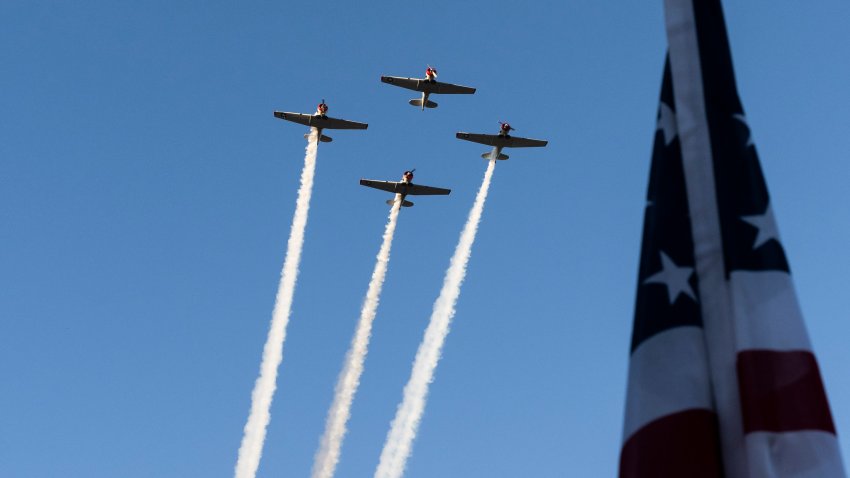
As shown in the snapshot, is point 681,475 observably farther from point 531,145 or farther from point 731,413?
point 531,145

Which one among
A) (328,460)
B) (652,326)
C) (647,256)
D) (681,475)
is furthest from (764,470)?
(328,460)

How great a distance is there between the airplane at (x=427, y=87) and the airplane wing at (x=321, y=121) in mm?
5202

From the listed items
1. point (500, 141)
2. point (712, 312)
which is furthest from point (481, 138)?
point (712, 312)

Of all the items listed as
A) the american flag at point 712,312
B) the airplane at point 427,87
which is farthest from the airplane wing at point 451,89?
the american flag at point 712,312

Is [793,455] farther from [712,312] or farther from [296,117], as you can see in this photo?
[296,117]

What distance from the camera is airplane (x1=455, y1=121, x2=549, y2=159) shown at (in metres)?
111

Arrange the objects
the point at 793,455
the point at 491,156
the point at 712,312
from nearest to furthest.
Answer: the point at 793,455
the point at 712,312
the point at 491,156

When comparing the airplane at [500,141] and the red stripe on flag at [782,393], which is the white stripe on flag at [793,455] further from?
the airplane at [500,141]

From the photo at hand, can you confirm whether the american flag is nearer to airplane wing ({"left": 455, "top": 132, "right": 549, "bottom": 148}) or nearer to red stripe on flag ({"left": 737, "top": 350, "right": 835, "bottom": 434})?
red stripe on flag ({"left": 737, "top": 350, "right": 835, "bottom": 434})

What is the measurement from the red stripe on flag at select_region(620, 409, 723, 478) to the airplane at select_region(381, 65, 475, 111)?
103 metres

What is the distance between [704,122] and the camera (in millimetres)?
10172

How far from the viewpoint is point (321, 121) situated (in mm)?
113938

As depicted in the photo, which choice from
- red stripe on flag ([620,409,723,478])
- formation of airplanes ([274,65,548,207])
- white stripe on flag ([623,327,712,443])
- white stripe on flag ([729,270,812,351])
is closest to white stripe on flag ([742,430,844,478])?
red stripe on flag ([620,409,723,478])

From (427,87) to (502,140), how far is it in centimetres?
824
